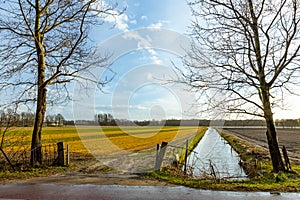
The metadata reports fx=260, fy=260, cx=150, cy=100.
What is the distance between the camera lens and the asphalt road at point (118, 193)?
6332mm

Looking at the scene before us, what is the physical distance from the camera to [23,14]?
463 inches

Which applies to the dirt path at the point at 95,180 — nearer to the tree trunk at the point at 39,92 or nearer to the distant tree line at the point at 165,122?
the tree trunk at the point at 39,92

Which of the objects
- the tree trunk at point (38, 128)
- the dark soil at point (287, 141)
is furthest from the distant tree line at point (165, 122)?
the tree trunk at point (38, 128)

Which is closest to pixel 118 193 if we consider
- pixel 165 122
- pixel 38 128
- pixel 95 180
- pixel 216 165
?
pixel 95 180

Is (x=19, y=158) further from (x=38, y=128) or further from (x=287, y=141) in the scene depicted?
(x=287, y=141)

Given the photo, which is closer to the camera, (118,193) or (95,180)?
(118,193)

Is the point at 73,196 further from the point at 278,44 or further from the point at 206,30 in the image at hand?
the point at 278,44

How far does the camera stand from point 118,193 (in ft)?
22.0

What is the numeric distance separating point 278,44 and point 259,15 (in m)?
1.49

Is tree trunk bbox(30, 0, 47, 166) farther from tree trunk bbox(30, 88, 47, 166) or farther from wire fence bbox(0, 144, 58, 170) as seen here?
wire fence bbox(0, 144, 58, 170)

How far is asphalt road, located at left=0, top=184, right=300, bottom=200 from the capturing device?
20.8ft

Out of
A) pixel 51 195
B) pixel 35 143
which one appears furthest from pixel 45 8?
pixel 51 195

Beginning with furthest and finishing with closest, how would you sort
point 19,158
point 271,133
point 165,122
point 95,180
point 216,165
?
point 165,122, point 216,165, point 19,158, point 271,133, point 95,180

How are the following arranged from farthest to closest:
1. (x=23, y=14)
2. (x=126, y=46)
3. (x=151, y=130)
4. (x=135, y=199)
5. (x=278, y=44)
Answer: (x=151, y=130)
(x=126, y=46)
(x=23, y=14)
(x=278, y=44)
(x=135, y=199)
